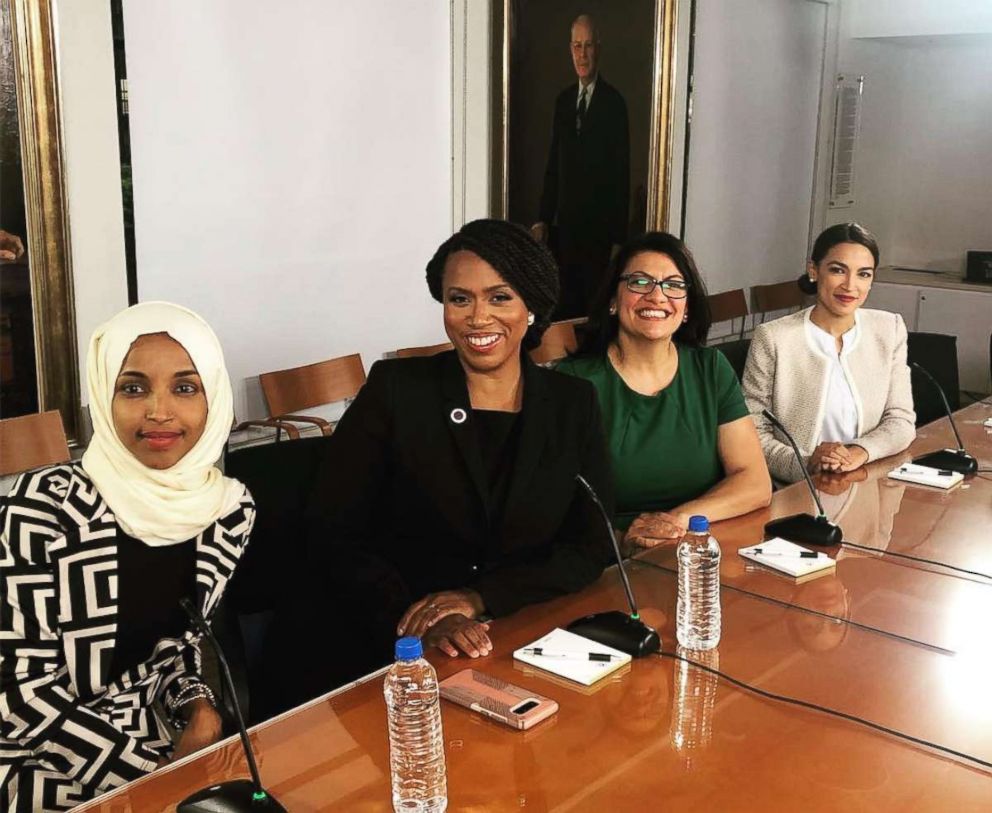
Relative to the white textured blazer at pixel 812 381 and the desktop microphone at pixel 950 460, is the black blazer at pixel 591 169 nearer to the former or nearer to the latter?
the white textured blazer at pixel 812 381

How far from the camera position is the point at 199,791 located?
1.29 meters

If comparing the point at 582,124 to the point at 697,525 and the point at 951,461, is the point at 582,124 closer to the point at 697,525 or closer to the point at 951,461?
the point at 951,461

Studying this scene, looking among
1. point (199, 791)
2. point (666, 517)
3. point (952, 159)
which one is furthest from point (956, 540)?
point (952, 159)

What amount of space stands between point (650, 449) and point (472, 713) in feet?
3.88

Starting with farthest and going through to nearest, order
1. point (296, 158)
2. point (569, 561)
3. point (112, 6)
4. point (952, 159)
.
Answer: point (952, 159), point (296, 158), point (112, 6), point (569, 561)

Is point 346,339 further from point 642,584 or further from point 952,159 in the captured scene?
point 952,159

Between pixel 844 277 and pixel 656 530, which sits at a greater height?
pixel 844 277

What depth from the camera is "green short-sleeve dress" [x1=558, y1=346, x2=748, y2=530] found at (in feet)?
8.49

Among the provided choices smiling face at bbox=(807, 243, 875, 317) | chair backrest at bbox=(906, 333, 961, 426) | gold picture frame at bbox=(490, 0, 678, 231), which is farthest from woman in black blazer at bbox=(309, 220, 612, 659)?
gold picture frame at bbox=(490, 0, 678, 231)

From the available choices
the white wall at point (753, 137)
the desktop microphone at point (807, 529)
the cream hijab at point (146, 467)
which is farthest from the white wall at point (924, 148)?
the cream hijab at point (146, 467)

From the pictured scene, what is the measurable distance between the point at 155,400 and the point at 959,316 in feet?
19.8

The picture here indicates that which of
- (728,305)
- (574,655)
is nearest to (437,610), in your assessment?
(574,655)

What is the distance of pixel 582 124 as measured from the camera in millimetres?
5137

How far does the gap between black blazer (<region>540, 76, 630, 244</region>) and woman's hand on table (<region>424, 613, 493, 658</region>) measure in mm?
3439
